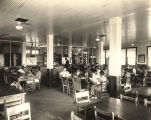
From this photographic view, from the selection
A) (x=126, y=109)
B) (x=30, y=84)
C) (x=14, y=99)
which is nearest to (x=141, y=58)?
(x=30, y=84)

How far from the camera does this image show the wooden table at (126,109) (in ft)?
6.33

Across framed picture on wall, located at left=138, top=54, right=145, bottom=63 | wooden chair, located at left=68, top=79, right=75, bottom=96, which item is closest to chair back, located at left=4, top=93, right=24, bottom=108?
wooden chair, located at left=68, top=79, right=75, bottom=96

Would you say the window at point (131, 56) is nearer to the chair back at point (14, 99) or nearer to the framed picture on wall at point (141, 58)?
the framed picture on wall at point (141, 58)

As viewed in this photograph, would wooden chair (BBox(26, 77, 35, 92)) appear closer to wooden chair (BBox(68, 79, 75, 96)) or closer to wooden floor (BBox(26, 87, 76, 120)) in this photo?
wooden floor (BBox(26, 87, 76, 120))

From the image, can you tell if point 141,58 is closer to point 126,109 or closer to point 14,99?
point 126,109

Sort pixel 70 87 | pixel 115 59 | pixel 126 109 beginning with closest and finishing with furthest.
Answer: pixel 126 109, pixel 115 59, pixel 70 87

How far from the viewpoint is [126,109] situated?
219 cm

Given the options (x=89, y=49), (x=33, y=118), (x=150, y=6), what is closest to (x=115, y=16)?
(x=150, y=6)

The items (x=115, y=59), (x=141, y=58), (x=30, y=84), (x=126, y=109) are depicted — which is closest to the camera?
(x=126, y=109)

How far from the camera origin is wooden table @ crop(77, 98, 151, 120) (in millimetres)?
1931

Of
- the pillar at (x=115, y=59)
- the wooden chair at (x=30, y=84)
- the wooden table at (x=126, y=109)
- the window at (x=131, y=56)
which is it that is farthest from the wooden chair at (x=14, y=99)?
the window at (x=131, y=56)

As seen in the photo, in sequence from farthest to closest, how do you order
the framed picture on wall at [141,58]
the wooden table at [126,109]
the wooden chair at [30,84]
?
the framed picture on wall at [141,58], the wooden chair at [30,84], the wooden table at [126,109]

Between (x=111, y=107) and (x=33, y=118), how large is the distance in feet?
6.79

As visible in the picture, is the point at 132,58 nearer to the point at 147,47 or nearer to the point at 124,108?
the point at 147,47
